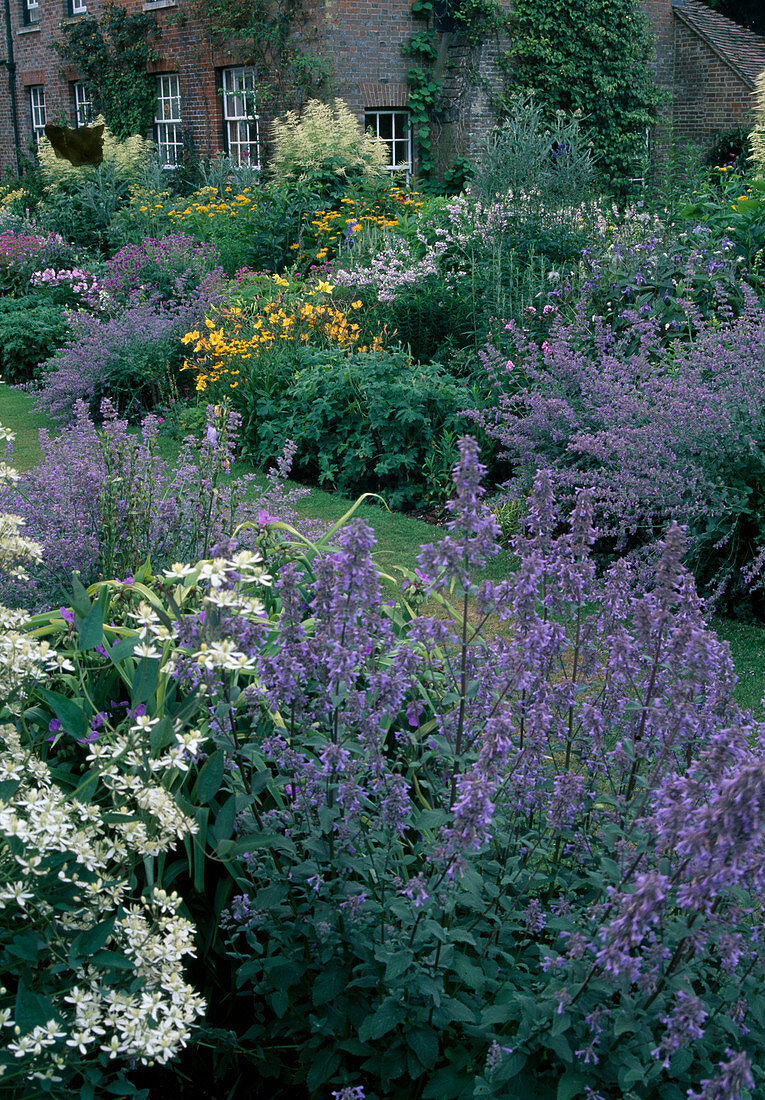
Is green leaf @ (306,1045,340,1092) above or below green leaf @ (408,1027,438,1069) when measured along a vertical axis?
below

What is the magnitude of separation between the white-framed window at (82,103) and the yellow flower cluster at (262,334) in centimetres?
1357

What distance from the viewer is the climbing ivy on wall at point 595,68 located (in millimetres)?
14930

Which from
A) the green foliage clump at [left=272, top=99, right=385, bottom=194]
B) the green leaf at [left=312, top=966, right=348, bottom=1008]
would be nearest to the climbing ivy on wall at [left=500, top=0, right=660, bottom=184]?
the green foliage clump at [left=272, top=99, right=385, bottom=194]

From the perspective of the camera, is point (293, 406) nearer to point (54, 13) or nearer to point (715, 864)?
point (715, 864)

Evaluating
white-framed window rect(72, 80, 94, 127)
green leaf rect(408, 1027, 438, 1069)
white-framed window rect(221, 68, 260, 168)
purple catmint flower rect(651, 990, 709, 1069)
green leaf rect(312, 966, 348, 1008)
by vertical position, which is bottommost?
green leaf rect(408, 1027, 438, 1069)

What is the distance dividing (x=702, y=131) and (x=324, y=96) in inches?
321

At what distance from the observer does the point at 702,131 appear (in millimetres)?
18438

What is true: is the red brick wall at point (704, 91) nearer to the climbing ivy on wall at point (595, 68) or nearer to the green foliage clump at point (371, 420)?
the climbing ivy on wall at point (595, 68)

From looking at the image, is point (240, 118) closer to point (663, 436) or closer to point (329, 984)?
point (663, 436)

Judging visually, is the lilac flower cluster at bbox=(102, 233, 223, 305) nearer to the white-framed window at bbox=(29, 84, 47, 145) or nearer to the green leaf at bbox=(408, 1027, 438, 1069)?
the green leaf at bbox=(408, 1027, 438, 1069)

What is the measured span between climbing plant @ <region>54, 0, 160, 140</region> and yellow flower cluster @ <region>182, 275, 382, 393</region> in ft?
37.0

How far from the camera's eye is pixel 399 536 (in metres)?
5.79

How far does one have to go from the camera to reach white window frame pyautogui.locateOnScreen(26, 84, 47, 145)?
21578mm

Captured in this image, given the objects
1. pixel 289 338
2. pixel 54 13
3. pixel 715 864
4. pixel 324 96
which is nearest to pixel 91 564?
pixel 715 864
